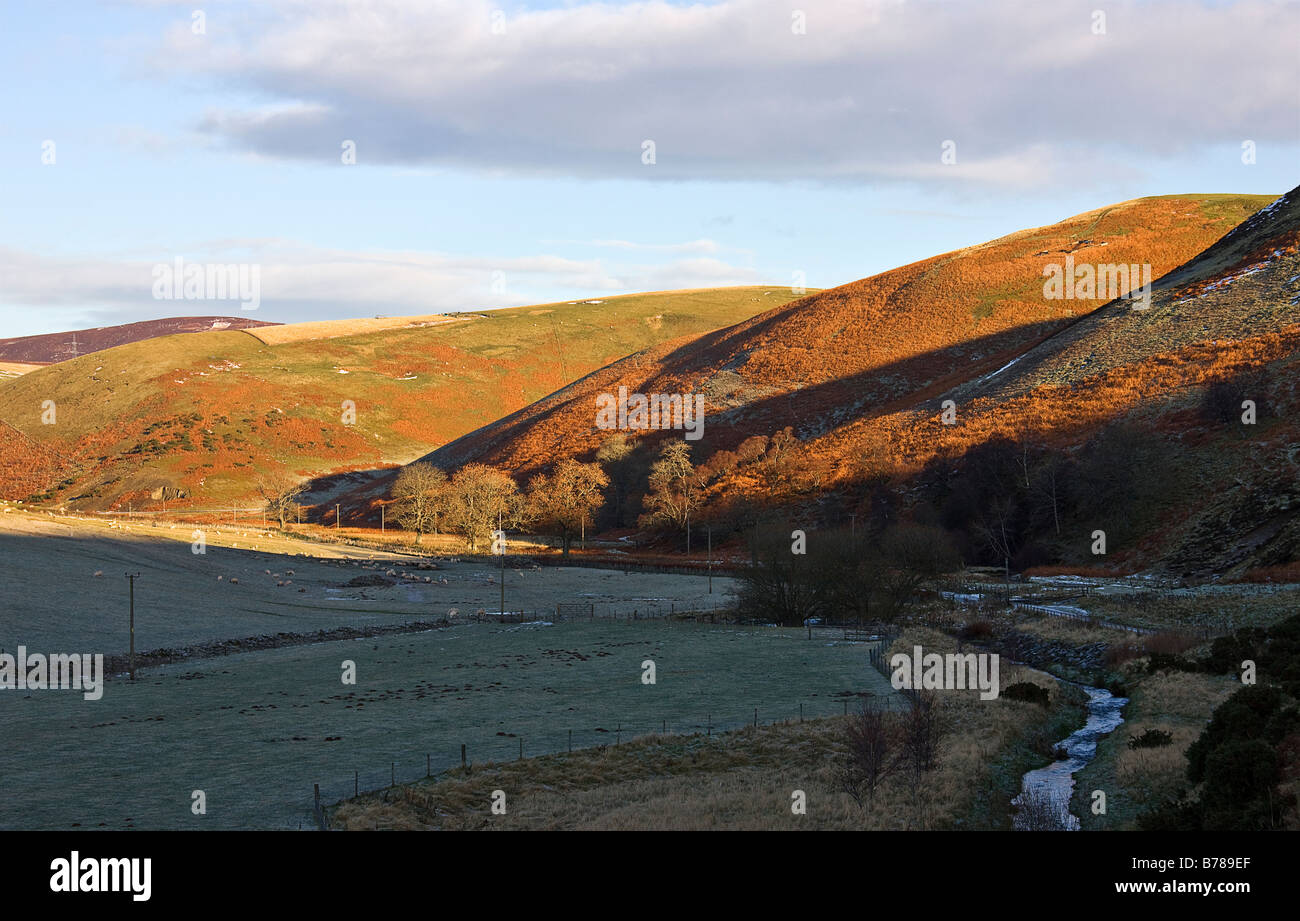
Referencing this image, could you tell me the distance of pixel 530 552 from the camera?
112 meters

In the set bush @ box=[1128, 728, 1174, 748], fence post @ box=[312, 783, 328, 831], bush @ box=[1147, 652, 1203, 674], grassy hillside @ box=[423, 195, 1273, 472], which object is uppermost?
grassy hillside @ box=[423, 195, 1273, 472]

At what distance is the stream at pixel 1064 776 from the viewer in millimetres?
23734

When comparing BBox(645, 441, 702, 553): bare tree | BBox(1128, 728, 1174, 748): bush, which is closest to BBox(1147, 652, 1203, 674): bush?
BBox(1128, 728, 1174, 748): bush

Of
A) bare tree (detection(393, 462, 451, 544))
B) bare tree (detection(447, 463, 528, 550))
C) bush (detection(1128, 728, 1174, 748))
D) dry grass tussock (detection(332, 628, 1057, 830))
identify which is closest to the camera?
dry grass tussock (detection(332, 628, 1057, 830))

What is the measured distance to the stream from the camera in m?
23.7

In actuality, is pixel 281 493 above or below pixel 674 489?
above

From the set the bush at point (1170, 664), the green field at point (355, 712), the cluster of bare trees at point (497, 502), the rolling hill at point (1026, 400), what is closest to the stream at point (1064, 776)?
the bush at point (1170, 664)

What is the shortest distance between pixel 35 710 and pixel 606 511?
92822 millimetres

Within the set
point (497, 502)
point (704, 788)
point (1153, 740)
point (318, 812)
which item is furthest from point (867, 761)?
point (497, 502)

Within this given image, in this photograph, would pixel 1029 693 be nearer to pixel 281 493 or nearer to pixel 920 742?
pixel 920 742

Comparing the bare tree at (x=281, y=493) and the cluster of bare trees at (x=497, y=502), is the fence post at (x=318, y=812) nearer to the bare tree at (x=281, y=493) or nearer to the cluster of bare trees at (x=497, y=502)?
the cluster of bare trees at (x=497, y=502)

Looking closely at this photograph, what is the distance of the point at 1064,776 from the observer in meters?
28.9

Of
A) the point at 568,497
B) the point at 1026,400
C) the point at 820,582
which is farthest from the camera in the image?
the point at 568,497

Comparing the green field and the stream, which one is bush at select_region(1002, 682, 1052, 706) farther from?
the green field
